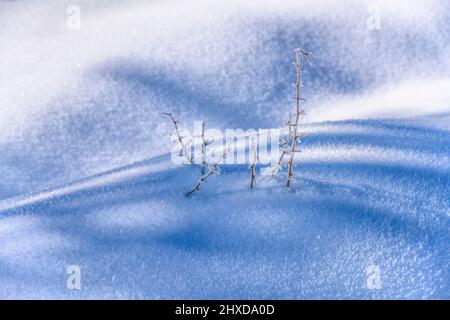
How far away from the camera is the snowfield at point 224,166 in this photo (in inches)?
94.7

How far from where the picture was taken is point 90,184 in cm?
328

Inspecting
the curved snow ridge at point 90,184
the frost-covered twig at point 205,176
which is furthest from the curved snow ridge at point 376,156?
the curved snow ridge at point 90,184

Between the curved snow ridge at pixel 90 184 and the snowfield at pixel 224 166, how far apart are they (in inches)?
0.7

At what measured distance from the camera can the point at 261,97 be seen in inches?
175

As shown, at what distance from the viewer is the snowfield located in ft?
7.89

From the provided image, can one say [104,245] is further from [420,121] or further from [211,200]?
[420,121]

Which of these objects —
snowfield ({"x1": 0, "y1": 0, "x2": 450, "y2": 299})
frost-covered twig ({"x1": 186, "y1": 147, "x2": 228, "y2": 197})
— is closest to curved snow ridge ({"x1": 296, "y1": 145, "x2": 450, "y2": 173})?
snowfield ({"x1": 0, "y1": 0, "x2": 450, "y2": 299})

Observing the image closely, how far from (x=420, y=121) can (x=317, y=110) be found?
82 cm

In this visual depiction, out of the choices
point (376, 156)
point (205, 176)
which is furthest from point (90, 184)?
point (376, 156)

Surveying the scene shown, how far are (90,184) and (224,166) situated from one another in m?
0.72

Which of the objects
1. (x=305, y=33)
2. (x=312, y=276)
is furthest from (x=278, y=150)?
(x=305, y=33)

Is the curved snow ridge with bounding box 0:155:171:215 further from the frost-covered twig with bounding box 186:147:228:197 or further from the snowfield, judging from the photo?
the frost-covered twig with bounding box 186:147:228:197

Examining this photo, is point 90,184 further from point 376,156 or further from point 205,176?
point 376,156

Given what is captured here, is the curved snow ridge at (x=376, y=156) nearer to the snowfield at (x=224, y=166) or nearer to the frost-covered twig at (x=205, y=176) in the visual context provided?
the snowfield at (x=224, y=166)
